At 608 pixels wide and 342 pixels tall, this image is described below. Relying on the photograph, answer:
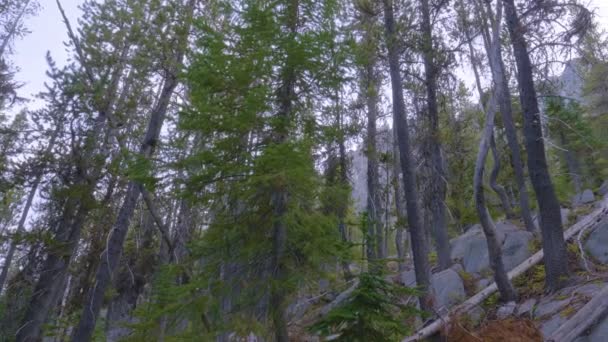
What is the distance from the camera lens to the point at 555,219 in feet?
27.3

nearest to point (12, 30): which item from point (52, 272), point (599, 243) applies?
point (52, 272)

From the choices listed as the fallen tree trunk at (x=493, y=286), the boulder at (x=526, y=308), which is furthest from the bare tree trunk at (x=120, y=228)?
the boulder at (x=526, y=308)

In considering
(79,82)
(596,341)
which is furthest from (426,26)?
(79,82)

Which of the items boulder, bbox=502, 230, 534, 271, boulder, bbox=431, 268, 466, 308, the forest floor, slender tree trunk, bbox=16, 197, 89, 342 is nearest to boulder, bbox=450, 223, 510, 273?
the forest floor

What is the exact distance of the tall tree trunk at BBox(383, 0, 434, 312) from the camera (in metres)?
8.77

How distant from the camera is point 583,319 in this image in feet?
18.8

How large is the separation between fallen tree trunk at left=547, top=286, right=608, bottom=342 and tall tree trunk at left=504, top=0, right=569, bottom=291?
2059 mm

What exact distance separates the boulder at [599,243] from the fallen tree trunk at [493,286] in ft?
1.91

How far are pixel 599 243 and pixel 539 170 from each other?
92.1 inches

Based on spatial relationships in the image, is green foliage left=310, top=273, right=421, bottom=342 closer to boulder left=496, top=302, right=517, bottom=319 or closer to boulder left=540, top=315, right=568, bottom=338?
boulder left=540, top=315, right=568, bottom=338

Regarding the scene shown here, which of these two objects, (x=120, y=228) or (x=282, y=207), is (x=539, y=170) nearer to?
(x=282, y=207)

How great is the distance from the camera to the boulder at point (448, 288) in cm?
1014

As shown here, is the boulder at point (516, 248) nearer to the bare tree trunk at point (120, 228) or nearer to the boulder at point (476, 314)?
the boulder at point (476, 314)

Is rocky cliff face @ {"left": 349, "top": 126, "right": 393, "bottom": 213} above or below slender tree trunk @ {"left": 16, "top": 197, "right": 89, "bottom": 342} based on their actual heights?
A: above
